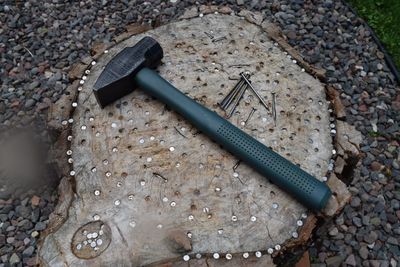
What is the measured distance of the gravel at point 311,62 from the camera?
2.70m

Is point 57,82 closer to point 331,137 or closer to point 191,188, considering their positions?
point 191,188

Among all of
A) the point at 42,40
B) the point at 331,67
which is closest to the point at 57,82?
the point at 42,40

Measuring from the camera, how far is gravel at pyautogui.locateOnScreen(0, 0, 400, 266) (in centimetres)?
270

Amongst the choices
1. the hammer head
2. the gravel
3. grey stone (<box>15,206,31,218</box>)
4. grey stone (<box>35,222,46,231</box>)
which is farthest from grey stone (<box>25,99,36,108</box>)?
the hammer head

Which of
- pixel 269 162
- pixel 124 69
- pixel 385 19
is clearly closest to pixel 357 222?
pixel 269 162

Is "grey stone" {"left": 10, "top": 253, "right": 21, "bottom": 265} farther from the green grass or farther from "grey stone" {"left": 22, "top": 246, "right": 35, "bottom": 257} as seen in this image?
the green grass

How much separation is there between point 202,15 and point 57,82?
1.26m

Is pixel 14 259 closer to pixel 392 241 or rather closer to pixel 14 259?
pixel 14 259

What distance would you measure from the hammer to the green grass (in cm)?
203

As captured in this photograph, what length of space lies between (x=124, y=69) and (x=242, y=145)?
2.17 feet

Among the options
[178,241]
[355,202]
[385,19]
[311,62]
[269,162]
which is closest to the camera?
[178,241]

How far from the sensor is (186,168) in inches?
79.7

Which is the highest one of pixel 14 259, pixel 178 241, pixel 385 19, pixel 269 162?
pixel 269 162

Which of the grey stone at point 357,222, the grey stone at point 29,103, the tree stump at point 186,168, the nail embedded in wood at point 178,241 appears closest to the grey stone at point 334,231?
the grey stone at point 357,222
